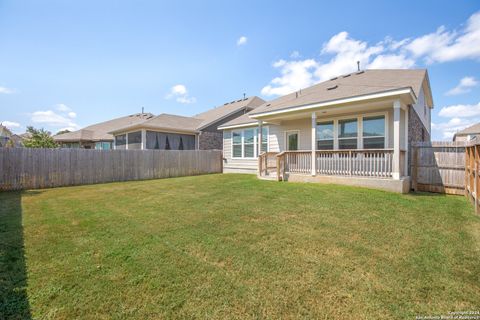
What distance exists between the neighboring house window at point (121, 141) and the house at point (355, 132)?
12.5m

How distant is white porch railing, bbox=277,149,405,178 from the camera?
8133mm

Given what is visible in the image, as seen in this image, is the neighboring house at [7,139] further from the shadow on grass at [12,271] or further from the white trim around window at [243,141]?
the shadow on grass at [12,271]

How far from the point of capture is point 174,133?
1781cm

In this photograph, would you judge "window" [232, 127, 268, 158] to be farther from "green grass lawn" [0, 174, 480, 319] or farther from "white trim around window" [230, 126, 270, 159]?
"green grass lawn" [0, 174, 480, 319]

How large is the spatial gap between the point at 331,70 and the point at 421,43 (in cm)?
531

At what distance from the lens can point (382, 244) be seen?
12.3 feet

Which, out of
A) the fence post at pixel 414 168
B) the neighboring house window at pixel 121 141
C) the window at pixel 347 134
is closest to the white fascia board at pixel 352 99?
the window at pixel 347 134

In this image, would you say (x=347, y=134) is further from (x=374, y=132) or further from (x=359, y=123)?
(x=374, y=132)

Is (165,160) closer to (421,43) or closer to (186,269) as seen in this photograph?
(186,269)

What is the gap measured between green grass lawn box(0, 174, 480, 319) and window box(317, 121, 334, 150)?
5266mm

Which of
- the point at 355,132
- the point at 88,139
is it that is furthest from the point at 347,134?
the point at 88,139

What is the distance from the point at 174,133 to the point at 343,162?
1294cm

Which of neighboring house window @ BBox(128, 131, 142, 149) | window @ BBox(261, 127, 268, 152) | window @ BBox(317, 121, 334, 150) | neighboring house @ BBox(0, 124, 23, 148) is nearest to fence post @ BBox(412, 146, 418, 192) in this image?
window @ BBox(317, 121, 334, 150)

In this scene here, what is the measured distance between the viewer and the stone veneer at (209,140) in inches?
741
